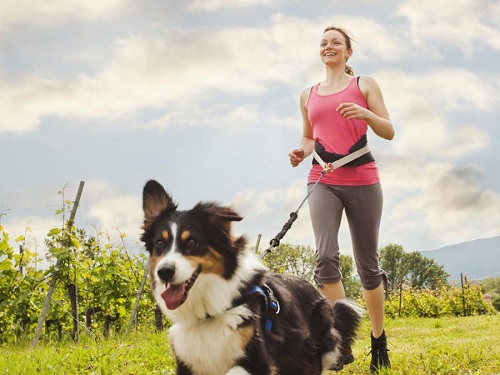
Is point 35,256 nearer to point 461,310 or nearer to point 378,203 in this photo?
point 378,203

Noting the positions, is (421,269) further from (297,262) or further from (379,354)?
(379,354)

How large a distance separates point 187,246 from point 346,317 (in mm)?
1972

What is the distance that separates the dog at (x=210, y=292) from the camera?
10.8 feet

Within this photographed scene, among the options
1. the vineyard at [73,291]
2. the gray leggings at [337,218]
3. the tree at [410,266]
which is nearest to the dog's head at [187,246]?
the gray leggings at [337,218]

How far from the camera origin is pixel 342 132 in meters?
4.86

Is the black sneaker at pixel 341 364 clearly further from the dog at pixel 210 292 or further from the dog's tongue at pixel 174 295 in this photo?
the dog's tongue at pixel 174 295

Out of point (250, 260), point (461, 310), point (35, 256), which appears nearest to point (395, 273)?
point (461, 310)

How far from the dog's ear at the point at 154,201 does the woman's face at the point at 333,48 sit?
211 cm

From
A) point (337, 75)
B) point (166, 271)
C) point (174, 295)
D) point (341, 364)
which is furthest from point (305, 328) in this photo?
point (337, 75)

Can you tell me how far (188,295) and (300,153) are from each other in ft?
6.62

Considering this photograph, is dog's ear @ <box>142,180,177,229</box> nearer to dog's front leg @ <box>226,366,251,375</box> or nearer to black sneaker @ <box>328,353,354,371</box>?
dog's front leg @ <box>226,366,251,375</box>

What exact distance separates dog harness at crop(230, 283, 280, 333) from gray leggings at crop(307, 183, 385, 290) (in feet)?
4.12

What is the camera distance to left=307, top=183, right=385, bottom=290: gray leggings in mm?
4812

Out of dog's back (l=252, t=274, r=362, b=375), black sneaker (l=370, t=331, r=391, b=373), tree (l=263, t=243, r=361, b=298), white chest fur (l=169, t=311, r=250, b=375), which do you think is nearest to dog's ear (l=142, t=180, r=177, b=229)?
white chest fur (l=169, t=311, r=250, b=375)
